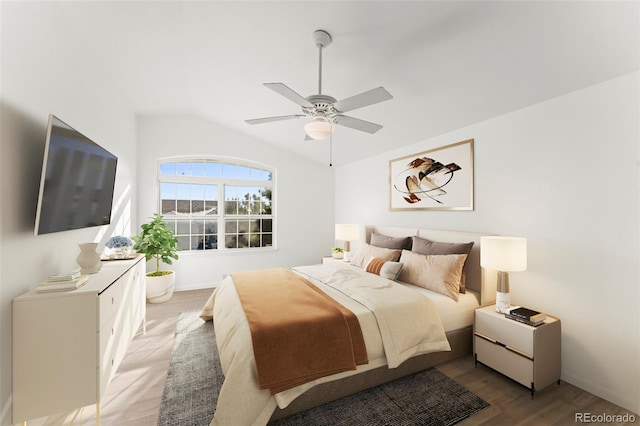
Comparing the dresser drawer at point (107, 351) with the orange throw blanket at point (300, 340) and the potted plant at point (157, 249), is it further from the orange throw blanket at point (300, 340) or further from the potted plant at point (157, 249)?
the potted plant at point (157, 249)

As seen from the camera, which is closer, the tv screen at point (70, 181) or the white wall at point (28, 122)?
the white wall at point (28, 122)

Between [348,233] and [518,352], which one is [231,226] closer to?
[348,233]

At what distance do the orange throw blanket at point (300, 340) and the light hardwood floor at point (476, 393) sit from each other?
2.80ft

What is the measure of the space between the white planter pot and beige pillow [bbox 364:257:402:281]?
294cm

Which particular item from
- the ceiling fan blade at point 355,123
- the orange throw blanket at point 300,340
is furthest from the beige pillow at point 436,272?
the ceiling fan blade at point 355,123

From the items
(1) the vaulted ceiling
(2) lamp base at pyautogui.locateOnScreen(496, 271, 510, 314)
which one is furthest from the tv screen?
(2) lamp base at pyautogui.locateOnScreen(496, 271, 510, 314)

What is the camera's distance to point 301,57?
2.51 m

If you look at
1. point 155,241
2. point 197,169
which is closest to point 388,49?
point 155,241

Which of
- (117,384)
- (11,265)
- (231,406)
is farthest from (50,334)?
(231,406)

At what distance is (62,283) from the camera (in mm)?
1608

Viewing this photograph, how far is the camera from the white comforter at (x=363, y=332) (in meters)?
1.57

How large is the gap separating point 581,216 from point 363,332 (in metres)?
1.97

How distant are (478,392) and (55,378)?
2.79 m

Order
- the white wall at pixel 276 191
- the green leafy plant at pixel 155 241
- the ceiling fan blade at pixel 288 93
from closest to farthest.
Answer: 1. the ceiling fan blade at pixel 288 93
2. the green leafy plant at pixel 155 241
3. the white wall at pixel 276 191
